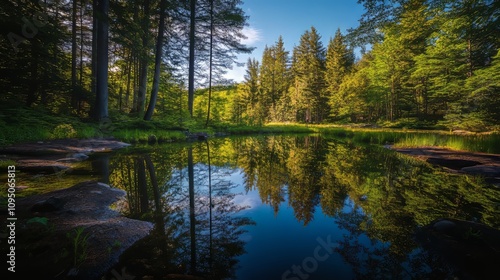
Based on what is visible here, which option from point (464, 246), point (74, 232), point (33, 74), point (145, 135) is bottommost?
point (464, 246)

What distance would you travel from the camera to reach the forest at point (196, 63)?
8.44 m

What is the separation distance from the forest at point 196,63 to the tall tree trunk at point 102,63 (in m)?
0.05

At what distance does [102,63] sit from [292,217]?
12099 millimetres

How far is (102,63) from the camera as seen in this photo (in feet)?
35.3

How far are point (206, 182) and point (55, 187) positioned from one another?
2.83 metres

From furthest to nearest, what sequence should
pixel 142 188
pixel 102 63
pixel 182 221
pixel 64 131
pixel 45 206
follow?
pixel 102 63
pixel 64 131
pixel 142 188
pixel 182 221
pixel 45 206

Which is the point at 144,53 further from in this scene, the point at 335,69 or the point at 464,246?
the point at 335,69

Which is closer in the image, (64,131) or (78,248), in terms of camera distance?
(78,248)

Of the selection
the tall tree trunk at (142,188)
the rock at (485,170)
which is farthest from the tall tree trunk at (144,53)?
the rock at (485,170)

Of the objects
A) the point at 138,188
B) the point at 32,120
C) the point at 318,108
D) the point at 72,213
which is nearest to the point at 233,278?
the point at 72,213

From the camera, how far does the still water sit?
6.98ft

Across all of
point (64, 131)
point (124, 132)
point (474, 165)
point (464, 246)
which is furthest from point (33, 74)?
point (474, 165)

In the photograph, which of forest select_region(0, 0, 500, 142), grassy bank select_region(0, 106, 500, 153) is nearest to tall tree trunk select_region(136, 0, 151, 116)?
forest select_region(0, 0, 500, 142)

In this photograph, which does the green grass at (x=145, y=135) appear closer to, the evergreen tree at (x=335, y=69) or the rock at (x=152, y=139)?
the rock at (x=152, y=139)
